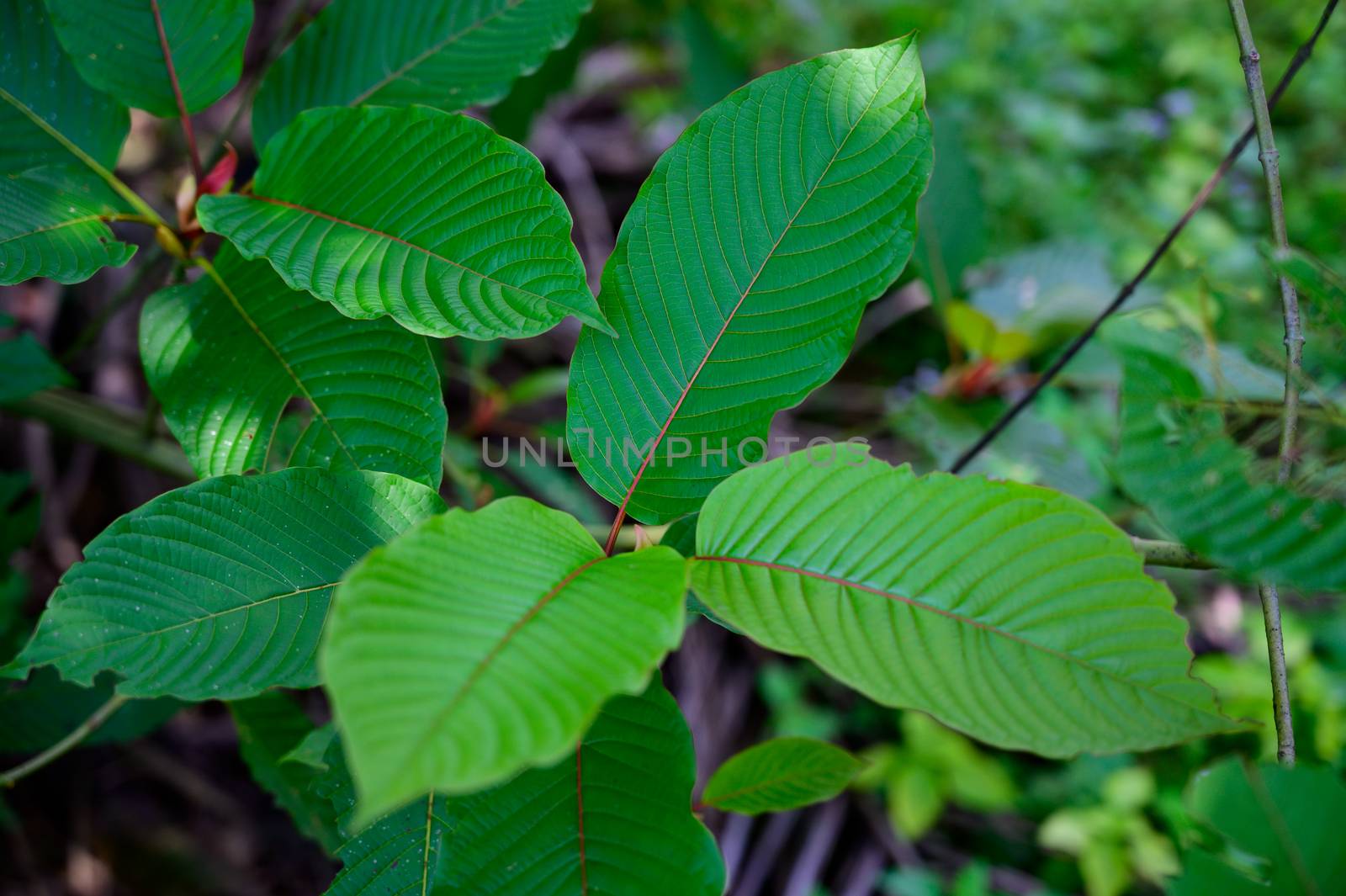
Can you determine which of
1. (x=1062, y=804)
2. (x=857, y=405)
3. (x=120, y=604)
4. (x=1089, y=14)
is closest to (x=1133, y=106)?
(x=1089, y=14)

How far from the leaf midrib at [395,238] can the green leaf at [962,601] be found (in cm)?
22

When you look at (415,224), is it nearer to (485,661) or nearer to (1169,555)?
(485,661)

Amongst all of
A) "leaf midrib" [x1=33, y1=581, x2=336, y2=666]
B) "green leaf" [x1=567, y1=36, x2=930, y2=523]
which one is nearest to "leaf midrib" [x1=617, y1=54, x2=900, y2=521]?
"green leaf" [x1=567, y1=36, x2=930, y2=523]

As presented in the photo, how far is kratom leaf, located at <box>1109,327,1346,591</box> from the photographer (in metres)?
0.54

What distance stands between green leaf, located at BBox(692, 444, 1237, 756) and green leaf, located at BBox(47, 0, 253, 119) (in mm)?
703

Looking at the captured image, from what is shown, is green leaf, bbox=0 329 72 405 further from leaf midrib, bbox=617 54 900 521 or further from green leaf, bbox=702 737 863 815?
green leaf, bbox=702 737 863 815

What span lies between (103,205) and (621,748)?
2.30 ft

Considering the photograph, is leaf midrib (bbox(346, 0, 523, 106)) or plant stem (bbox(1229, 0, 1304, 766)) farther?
leaf midrib (bbox(346, 0, 523, 106))

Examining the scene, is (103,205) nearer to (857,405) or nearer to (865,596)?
(865,596)

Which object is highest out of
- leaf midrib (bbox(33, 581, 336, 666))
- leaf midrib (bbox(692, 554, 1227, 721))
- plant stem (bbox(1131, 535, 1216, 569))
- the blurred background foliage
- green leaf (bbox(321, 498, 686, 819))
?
green leaf (bbox(321, 498, 686, 819))

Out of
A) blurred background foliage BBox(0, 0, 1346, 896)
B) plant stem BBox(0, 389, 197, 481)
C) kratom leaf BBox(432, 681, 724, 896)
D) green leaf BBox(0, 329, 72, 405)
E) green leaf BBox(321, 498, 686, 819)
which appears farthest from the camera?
blurred background foliage BBox(0, 0, 1346, 896)

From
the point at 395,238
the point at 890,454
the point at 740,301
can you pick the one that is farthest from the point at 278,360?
the point at 890,454

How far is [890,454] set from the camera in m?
2.17

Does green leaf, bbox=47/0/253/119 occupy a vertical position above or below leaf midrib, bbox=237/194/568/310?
above
